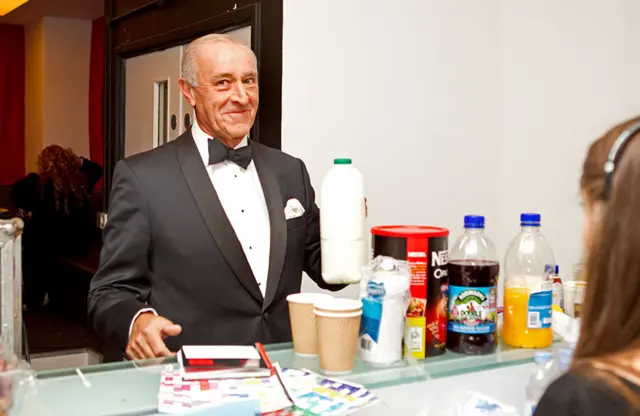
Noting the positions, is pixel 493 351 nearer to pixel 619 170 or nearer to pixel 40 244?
pixel 619 170

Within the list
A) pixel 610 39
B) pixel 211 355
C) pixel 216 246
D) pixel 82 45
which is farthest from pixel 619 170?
pixel 82 45

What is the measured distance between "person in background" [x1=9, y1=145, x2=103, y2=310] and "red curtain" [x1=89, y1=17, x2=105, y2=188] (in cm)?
128

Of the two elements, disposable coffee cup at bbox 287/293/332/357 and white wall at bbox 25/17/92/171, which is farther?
Answer: white wall at bbox 25/17/92/171

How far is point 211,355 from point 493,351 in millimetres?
594

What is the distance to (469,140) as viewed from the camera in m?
2.95

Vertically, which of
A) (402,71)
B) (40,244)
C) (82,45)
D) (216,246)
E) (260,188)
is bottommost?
(40,244)

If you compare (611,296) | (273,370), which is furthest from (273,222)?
(611,296)

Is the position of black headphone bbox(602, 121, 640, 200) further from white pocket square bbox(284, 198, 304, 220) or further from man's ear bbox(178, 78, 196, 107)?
man's ear bbox(178, 78, 196, 107)

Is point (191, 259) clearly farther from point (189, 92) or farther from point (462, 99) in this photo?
point (462, 99)

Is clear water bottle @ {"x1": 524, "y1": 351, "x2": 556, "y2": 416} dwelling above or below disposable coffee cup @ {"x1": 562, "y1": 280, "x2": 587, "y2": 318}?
below

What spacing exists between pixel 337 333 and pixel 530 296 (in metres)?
0.45

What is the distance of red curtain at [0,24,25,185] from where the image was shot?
743 cm

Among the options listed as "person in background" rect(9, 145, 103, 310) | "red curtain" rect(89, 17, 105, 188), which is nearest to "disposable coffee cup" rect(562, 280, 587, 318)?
"person in background" rect(9, 145, 103, 310)

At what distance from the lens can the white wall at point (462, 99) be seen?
256 cm
